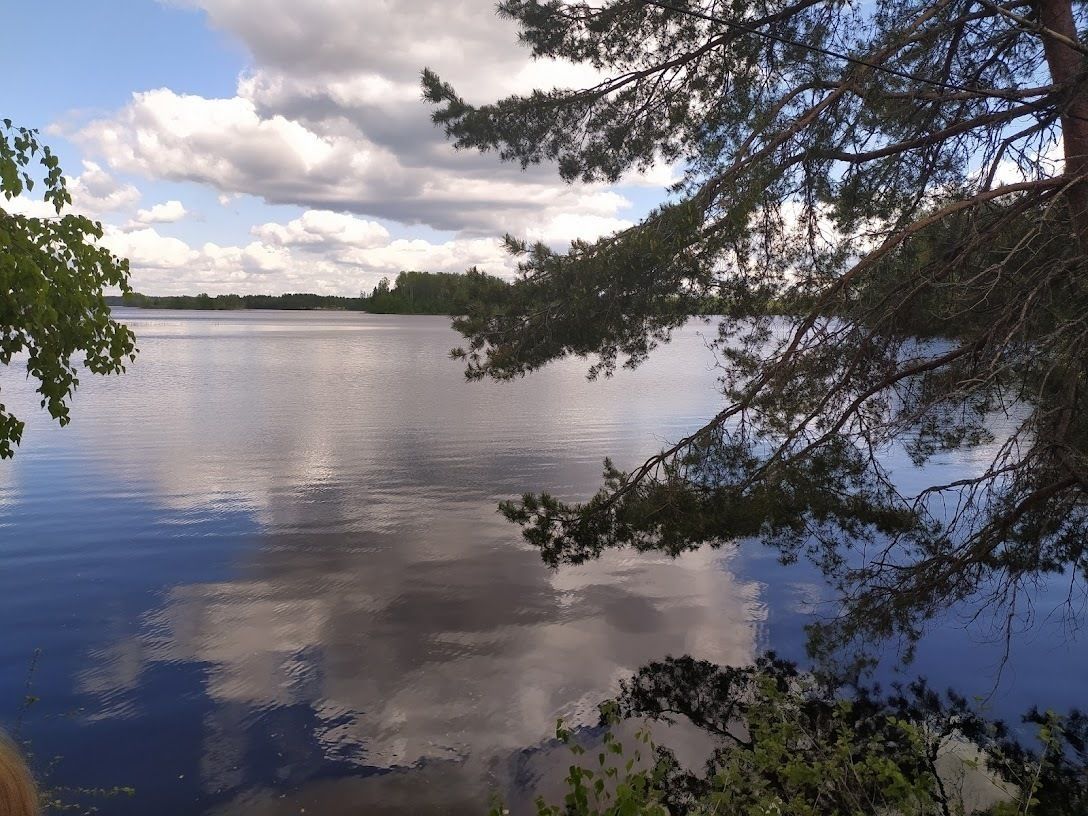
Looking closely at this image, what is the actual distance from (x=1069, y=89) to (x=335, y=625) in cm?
859

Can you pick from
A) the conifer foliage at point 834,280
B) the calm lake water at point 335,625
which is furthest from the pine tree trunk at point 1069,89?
the calm lake water at point 335,625

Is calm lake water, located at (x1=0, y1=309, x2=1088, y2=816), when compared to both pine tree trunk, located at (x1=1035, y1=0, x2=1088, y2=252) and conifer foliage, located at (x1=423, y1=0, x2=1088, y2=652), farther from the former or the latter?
pine tree trunk, located at (x1=1035, y1=0, x2=1088, y2=252)

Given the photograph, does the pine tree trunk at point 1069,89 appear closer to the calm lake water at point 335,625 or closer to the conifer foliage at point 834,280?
the conifer foliage at point 834,280

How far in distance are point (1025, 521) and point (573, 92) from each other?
263 inches

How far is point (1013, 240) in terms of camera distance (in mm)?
7234

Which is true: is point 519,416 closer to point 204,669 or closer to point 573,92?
point 573,92

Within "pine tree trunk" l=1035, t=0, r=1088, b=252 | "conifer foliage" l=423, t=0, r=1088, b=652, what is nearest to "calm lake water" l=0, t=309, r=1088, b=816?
"conifer foliage" l=423, t=0, r=1088, b=652

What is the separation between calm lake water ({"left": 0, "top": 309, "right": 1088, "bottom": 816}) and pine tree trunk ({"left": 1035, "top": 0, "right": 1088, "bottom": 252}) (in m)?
4.55

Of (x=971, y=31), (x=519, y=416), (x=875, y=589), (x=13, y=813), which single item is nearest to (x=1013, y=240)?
(x=971, y=31)

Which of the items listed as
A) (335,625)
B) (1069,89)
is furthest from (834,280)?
(335,625)

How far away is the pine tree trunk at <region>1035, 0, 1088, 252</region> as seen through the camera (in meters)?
6.55

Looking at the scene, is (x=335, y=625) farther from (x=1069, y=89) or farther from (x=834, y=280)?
(x=1069, y=89)

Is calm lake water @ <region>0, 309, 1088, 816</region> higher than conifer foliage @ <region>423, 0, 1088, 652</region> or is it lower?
lower

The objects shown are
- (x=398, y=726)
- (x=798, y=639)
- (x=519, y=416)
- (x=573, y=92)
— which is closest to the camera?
(x=398, y=726)
